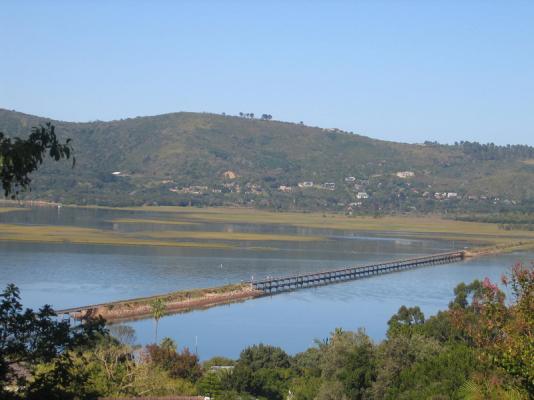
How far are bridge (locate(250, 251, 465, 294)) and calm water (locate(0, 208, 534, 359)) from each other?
47.8 inches

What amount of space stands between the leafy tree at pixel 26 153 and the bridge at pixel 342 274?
42724 millimetres

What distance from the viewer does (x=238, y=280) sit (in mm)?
51250

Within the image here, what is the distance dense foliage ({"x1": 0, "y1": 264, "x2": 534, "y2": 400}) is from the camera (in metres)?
6.64

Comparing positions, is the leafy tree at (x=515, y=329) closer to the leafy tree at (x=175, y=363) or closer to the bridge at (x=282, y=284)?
the leafy tree at (x=175, y=363)

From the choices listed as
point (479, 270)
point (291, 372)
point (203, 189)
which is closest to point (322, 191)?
point (203, 189)

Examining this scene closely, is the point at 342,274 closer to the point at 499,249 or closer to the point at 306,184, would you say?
the point at 499,249

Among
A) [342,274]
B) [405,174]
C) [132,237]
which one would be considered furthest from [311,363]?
[405,174]

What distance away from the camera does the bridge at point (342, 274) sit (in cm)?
5053

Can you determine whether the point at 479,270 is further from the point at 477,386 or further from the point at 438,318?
the point at 477,386

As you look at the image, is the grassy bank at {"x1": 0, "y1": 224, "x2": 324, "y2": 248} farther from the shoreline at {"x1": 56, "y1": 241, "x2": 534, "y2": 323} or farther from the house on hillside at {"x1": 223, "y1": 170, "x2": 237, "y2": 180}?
the house on hillside at {"x1": 223, "y1": 170, "x2": 237, "y2": 180}

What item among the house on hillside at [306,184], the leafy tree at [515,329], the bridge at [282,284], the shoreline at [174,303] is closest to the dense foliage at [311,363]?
the leafy tree at [515,329]

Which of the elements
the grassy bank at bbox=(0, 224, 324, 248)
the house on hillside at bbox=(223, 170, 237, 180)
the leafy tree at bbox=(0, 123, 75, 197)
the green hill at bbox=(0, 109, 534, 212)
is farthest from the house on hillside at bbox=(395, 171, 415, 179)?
the leafy tree at bbox=(0, 123, 75, 197)

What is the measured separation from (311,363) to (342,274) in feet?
104

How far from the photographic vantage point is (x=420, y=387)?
16.8 m
